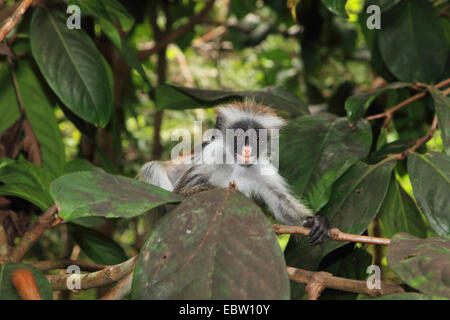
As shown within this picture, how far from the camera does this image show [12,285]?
1107 mm

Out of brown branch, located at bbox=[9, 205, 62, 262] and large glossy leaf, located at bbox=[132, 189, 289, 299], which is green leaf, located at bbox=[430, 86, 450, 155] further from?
brown branch, located at bbox=[9, 205, 62, 262]

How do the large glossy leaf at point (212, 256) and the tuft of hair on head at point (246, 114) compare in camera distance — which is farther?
the tuft of hair on head at point (246, 114)

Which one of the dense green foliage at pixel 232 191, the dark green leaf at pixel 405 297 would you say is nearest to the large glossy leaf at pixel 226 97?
the dense green foliage at pixel 232 191

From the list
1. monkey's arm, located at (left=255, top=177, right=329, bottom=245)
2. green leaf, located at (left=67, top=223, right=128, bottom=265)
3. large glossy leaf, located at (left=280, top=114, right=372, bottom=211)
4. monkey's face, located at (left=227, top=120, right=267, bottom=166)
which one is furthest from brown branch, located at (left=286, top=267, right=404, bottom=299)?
green leaf, located at (left=67, top=223, right=128, bottom=265)

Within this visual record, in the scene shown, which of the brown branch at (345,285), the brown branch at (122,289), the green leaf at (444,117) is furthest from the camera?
the green leaf at (444,117)

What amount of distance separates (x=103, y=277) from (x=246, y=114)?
1028 mm

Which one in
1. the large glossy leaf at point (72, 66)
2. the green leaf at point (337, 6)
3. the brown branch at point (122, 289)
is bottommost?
the brown branch at point (122, 289)

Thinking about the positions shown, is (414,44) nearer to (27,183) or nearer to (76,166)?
(76,166)

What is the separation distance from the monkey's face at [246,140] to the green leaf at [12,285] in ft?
2.93

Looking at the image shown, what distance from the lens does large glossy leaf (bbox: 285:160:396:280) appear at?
4.78 ft

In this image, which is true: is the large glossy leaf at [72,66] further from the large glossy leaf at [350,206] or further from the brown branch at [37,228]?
the large glossy leaf at [350,206]

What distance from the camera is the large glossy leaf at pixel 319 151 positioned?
1.60m

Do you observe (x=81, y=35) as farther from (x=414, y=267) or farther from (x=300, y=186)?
(x=414, y=267)

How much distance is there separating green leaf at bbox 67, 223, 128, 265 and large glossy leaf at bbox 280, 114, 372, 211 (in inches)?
25.6
